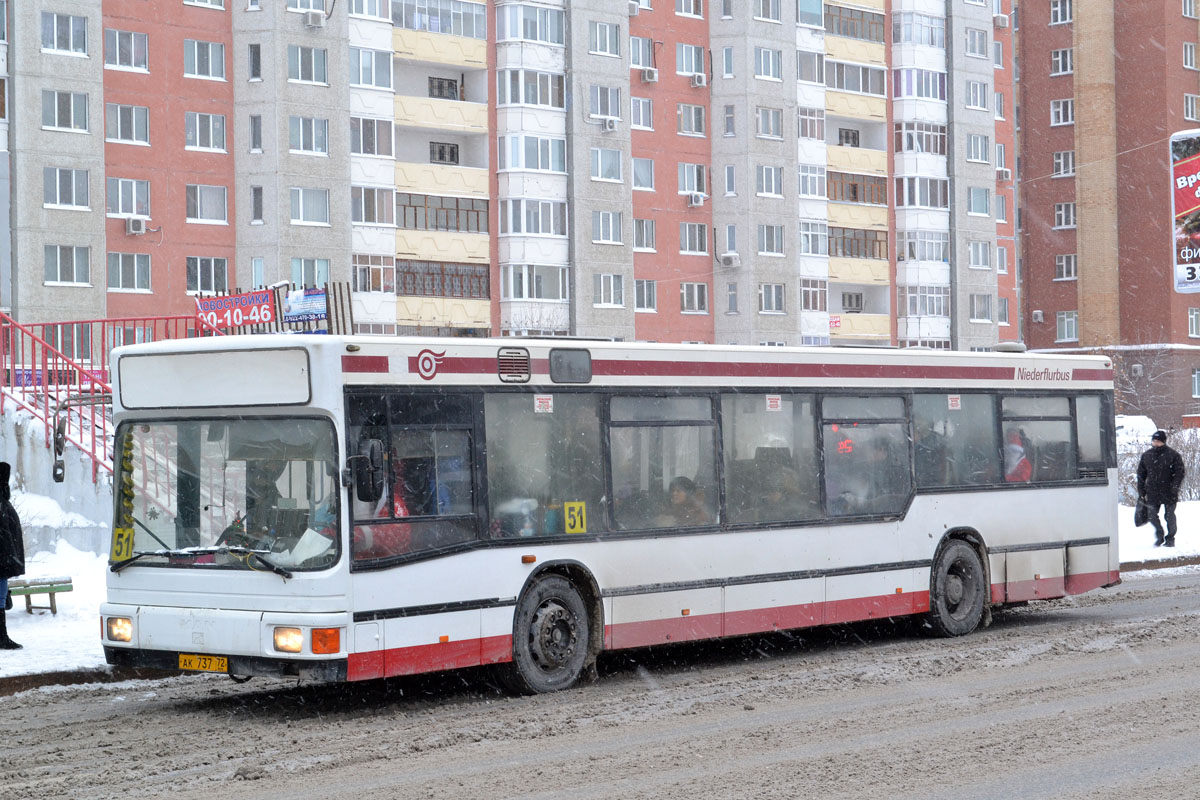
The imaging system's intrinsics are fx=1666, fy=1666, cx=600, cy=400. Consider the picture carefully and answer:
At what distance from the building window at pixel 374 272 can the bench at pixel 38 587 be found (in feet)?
136

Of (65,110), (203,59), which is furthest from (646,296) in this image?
(65,110)

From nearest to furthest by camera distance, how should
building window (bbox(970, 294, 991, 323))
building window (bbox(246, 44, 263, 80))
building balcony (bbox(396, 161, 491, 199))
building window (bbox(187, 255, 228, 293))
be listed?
building window (bbox(187, 255, 228, 293)), building window (bbox(246, 44, 263, 80)), building balcony (bbox(396, 161, 491, 199)), building window (bbox(970, 294, 991, 323))

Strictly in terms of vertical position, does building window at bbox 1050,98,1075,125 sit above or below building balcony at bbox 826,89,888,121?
above

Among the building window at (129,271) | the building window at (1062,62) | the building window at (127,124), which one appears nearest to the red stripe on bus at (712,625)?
the building window at (129,271)

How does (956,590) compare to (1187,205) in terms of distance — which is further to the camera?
(1187,205)

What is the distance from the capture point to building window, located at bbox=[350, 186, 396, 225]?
56.6 metres

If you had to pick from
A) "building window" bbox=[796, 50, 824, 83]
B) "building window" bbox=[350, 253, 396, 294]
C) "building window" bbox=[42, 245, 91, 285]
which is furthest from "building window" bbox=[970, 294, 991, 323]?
"building window" bbox=[42, 245, 91, 285]

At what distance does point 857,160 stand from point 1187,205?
46682 mm

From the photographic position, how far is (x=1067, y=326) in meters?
87.7

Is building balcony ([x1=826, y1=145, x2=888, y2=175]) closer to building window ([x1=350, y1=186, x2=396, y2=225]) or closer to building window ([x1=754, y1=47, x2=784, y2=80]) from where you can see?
building window ([x1=754, y1=47, x2=784, y2=80])

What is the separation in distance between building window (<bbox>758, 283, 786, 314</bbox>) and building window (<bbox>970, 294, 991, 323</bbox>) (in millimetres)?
11592

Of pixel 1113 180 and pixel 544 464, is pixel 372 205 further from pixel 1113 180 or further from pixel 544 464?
pixel 544 464

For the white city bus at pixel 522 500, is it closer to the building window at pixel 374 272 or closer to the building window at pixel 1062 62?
the building window at pixel 374 272

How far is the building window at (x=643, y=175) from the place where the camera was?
65.2 metres
